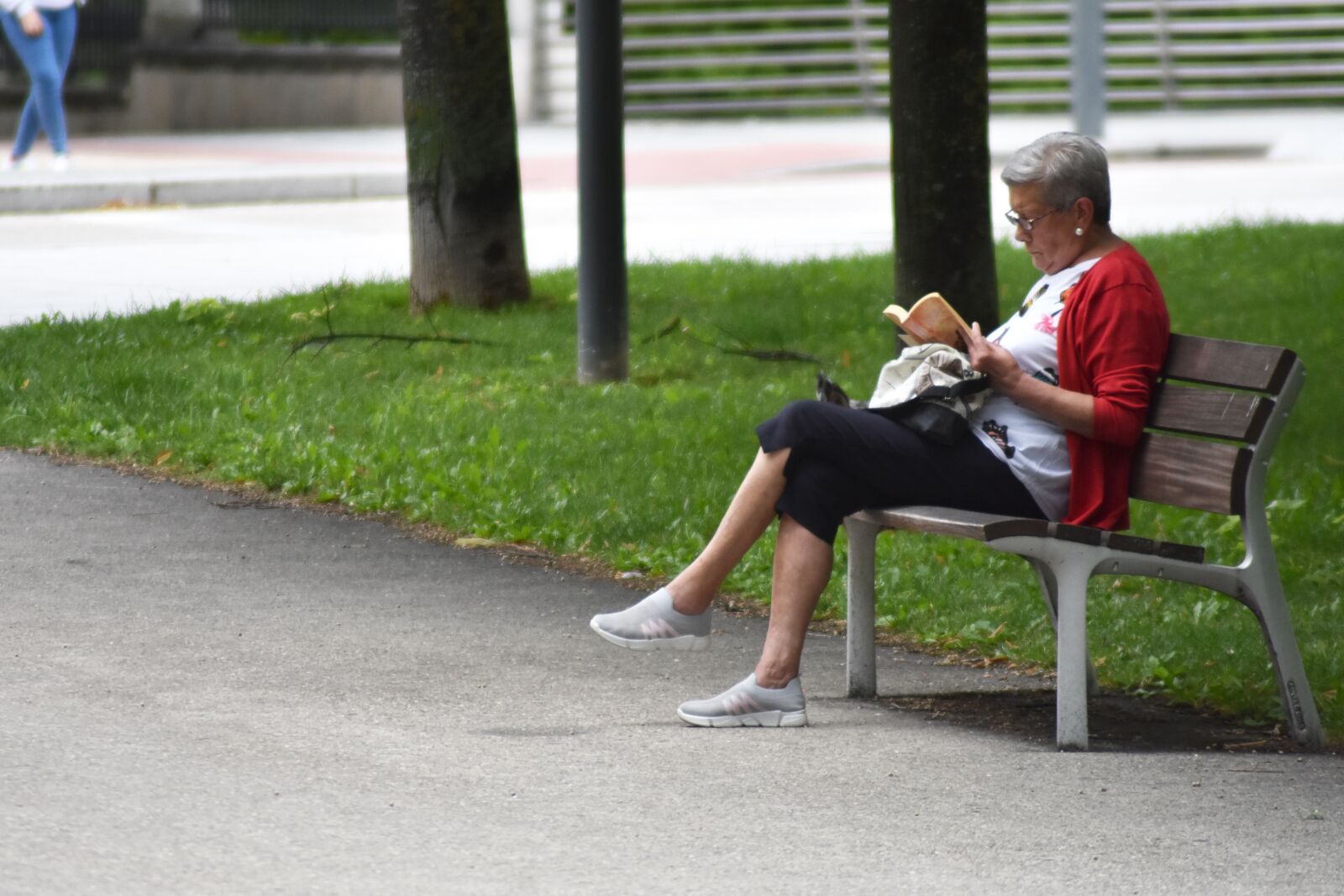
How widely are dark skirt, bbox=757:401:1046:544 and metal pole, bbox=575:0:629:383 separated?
430 cm

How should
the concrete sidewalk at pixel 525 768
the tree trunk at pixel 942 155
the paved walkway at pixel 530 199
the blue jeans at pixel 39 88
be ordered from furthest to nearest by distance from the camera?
1. the blue jeans at pixel 39 88
2. the paved walkway at pixel 530 199
3. the tree trunk at pixel 942 155
4. the concrete sidewalk at pixel 525 768

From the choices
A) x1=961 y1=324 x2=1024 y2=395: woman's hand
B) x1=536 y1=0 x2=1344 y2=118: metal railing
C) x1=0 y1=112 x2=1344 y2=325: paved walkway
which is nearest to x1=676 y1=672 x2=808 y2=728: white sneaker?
x1=961 y1=324 x2=1024 y2=395: woman's hand

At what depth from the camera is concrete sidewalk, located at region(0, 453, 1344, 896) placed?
381 cm

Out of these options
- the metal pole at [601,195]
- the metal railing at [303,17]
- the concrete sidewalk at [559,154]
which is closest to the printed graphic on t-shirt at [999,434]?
the metal pole at [601,195]

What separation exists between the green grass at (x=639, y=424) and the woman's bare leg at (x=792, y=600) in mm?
979

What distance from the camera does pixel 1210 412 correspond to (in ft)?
15.6

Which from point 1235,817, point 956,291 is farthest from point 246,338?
point 1235,817

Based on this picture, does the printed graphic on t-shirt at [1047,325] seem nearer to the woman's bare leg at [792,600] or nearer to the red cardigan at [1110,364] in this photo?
the red cardigan at [1110,364]

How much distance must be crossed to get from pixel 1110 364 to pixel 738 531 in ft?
2.91

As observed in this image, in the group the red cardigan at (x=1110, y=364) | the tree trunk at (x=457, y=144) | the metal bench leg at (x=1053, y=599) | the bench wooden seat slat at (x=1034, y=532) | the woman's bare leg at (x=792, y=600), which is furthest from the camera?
the tree trunk at (x=457, y=144)

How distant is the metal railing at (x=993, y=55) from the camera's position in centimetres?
2795

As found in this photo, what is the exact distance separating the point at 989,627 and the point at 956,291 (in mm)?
3019

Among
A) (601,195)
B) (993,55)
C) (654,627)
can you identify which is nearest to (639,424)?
(601,195)

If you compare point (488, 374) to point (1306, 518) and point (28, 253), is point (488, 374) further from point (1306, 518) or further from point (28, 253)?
point (28, 253)
